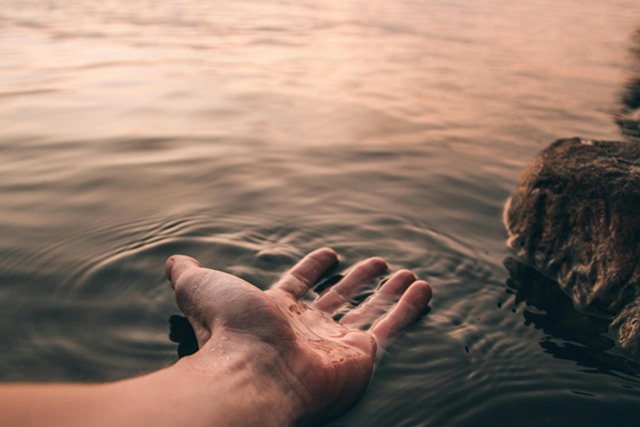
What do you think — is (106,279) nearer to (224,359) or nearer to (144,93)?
(224,359)

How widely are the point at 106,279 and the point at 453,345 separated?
192cm

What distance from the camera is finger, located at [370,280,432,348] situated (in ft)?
8.77

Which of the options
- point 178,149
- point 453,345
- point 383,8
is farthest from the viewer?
point 383,8

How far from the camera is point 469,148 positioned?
19.2 ft

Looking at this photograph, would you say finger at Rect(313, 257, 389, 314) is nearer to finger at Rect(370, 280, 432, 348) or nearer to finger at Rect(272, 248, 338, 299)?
finger at Rect(272, 248, 338, 299)

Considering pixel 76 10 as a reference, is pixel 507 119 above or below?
below

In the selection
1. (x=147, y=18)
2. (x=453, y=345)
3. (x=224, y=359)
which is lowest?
(x=453, y=345)

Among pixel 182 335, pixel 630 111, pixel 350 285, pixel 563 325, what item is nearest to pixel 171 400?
pixel 182 335

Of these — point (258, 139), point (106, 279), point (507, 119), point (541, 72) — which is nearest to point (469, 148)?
point (507, 119)

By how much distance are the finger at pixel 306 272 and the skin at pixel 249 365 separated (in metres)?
0.01

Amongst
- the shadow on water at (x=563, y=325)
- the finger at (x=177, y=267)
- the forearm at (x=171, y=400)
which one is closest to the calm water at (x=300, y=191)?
the shadow on water at (x=563, y=325)

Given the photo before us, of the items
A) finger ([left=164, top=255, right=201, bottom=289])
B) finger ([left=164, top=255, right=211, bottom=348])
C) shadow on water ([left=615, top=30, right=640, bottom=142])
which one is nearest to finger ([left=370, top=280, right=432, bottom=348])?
finger ([left=164, top=255, right=211, bottom=348])

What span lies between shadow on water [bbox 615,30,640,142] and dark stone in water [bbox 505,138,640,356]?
296 centimetres

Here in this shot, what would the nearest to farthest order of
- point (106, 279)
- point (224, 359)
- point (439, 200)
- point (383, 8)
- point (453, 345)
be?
point (224, 359), point (453, 345), point (106, 279), point (439, 200), point (383, 8)
